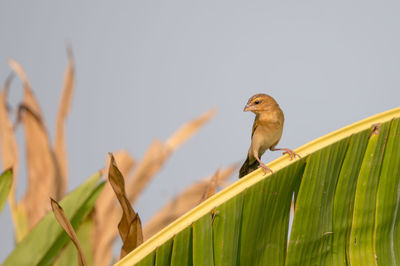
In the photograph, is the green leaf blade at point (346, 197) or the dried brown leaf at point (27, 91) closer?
the green leaf blade at point (346, 197)

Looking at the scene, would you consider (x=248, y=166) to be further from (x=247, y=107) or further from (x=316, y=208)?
(x=316, y=208)

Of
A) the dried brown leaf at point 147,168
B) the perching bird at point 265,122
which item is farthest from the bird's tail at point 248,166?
the dried brown leaf at point 147,168

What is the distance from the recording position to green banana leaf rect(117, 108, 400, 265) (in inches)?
47.8

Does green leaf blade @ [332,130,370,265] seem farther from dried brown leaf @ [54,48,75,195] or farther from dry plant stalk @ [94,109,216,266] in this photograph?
dried brown leaf @ [54,48,75,195]

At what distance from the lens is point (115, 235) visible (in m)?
4.16

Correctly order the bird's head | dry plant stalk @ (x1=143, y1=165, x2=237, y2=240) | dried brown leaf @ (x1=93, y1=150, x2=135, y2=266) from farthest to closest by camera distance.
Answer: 1. dry plant stalk @ (x1=143, y1=165, x2=237, y2=240)
2. dried brown leaf @ (x1=93, y1=150, x2=135, y2=266)
3. the bird's head

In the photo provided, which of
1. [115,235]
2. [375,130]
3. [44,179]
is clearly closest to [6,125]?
[44,179]

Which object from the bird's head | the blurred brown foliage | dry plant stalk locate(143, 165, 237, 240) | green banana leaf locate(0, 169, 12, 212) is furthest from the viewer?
dry plant stalk locate(143, 165, 237, 240)

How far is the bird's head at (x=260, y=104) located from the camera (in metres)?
1.67

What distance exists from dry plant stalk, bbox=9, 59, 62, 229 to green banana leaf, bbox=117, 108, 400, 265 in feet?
8.78

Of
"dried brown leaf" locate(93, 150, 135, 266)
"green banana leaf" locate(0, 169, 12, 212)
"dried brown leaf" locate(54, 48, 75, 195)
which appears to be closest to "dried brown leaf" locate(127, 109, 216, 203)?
"dried brown leaf" locate(93, 150, 135, 266)

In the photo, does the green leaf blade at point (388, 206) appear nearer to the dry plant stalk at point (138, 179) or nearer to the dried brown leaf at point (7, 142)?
the dried brown leaf at point (7, 142)

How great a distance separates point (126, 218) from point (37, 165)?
112 inches

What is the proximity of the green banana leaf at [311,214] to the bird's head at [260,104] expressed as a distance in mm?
378
